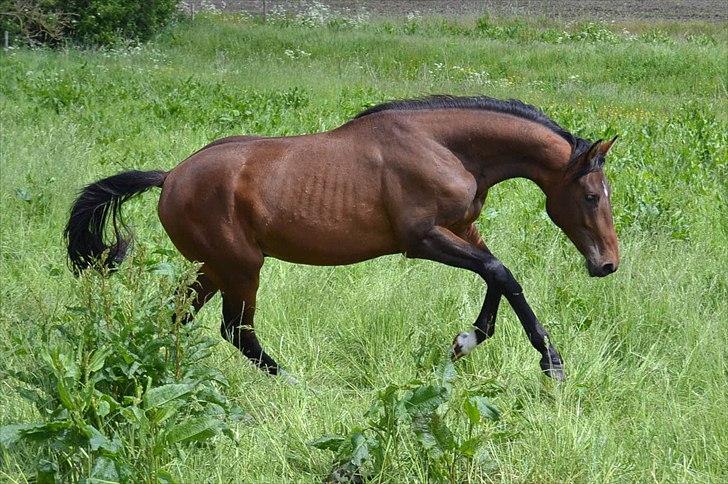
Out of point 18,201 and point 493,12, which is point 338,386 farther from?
point 493,12

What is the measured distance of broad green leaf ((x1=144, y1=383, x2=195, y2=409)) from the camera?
3662 mm

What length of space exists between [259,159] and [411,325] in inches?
49.8

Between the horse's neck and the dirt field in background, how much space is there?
25824mm

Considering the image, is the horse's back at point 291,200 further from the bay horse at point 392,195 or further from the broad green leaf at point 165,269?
the broad green leaf at point 165,269

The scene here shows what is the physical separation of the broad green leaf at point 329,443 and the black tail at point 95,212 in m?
2.14

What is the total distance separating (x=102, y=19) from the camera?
81.6 ft

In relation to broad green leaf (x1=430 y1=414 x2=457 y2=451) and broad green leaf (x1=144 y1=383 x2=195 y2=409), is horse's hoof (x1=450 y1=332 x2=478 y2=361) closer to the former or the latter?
broad green leaf (x1=430 y1=414 x2=457 y2=451)

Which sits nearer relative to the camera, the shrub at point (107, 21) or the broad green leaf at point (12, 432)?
the broad green leaf at point (12, 432)

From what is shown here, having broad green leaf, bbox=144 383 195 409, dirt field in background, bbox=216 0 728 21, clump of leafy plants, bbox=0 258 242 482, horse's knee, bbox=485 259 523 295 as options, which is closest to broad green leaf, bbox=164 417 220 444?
clump of leafy plants, bbox=0 258 242 482

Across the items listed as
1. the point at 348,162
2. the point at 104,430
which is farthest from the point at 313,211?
the point at 104,430

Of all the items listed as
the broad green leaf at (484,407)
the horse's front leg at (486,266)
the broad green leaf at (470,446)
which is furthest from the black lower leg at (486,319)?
the broad green leaf at (470,446)

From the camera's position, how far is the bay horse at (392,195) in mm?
4723

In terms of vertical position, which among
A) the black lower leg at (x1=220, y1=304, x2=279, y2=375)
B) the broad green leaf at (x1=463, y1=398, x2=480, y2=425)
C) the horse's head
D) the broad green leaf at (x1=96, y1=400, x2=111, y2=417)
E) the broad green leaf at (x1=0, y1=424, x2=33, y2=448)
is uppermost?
the horse's head

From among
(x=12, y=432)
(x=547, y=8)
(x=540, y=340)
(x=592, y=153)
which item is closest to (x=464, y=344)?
(x=540, y=340)
